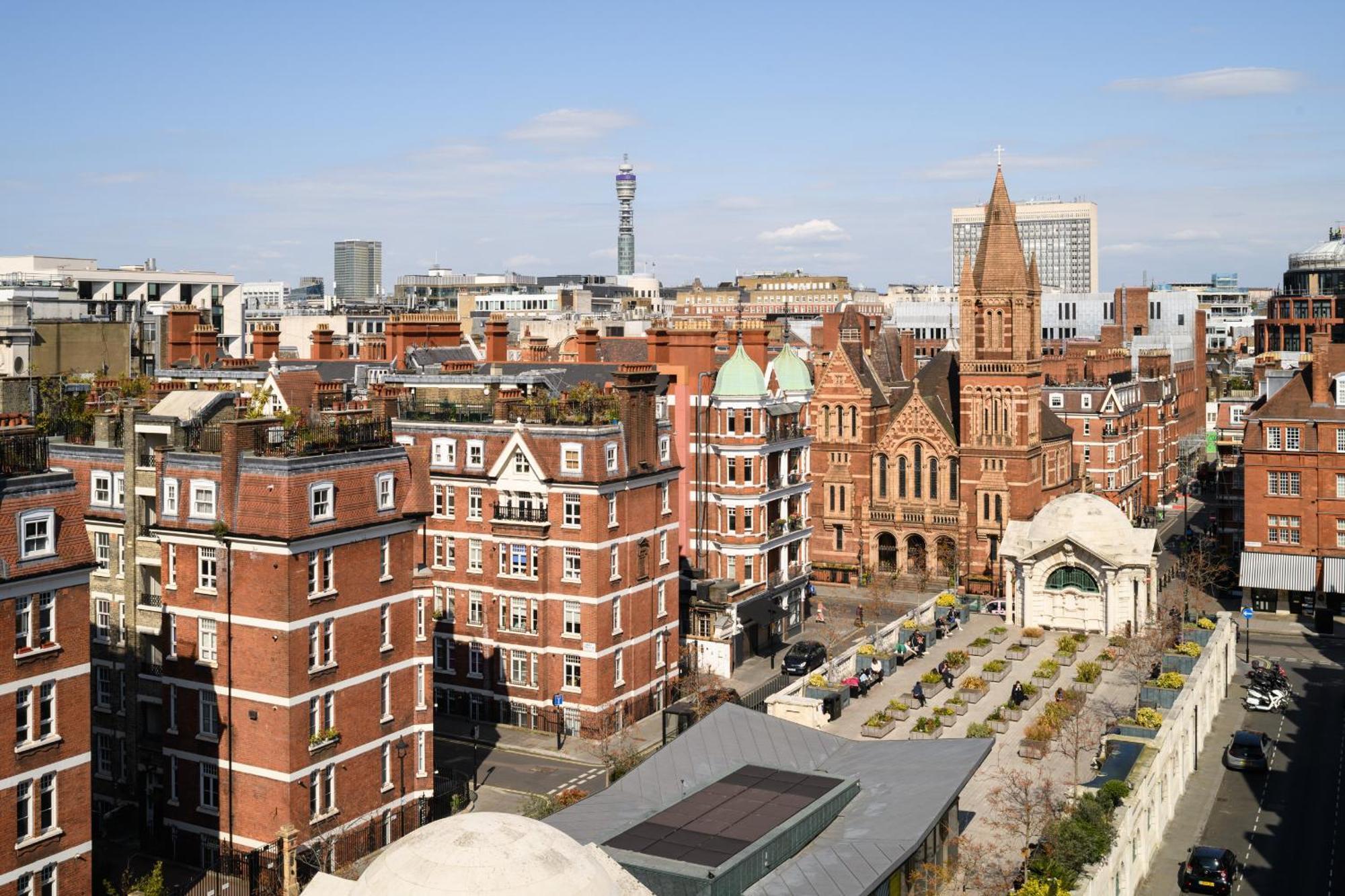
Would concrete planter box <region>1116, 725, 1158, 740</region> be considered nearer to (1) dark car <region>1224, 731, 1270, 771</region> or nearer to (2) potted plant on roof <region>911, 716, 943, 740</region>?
(2) potted plant on roof <region>911, 716, 943, 740</region>

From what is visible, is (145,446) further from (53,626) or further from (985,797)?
(985,797)

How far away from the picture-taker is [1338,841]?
55250 millimetres

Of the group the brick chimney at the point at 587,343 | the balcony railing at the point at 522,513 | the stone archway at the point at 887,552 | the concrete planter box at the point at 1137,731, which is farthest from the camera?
the stone archway at the point at 887,552

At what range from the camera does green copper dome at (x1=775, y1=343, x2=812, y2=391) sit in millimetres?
93125

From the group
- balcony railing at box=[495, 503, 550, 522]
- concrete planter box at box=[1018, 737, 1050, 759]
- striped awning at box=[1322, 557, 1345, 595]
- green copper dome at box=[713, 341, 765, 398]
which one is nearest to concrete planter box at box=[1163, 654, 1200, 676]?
concrete planter box at box=[1018, 737, 1050, 759]

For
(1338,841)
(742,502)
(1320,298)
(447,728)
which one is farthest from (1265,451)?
(1320,298)

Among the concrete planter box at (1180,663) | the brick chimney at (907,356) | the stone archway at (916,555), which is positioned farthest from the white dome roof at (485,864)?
the brick chimney at (907,356)

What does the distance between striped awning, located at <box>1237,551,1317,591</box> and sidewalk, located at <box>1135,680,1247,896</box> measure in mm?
19631

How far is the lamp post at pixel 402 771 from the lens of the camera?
52469 mm

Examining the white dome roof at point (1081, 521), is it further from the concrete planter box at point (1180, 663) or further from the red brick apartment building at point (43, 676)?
the red brick apartment building at point (43, 676)

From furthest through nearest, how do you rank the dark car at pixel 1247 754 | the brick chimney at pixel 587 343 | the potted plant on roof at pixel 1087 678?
the brick chimney at pixel 587 343 → the potted plant on roof at pixel 1087 678 → the dark car at pixel 1247 754

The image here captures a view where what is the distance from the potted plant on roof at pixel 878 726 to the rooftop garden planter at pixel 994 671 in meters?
12.0

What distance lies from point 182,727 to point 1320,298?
561ft

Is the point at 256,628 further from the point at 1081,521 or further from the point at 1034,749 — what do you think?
the point at 1081,521
